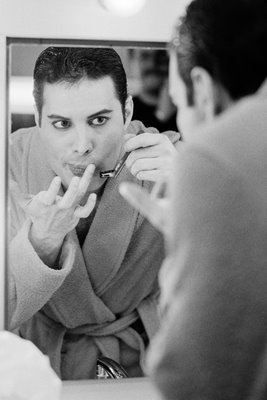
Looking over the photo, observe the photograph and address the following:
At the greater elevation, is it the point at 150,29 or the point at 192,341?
the point at 150,29

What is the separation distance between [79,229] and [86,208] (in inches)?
2.7

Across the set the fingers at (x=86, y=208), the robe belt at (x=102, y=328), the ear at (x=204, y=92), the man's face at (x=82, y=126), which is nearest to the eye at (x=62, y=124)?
the man's face at (x=82, y=126)

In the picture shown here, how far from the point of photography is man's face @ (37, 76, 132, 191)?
6.02ft

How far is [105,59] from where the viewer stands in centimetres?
187

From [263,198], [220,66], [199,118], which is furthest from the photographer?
[199,118]

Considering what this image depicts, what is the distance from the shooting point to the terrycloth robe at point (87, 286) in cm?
184

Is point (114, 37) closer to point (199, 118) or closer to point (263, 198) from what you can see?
point (199, 118)

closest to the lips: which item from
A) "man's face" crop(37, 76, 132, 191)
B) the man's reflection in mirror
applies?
"man's face" crop(37, 76, 132, 191)

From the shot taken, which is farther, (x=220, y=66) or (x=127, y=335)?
(x=127, y=335)

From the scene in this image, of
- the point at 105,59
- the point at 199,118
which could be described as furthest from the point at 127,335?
the point at 199,118

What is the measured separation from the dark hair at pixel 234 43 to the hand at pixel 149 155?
41.3 inches

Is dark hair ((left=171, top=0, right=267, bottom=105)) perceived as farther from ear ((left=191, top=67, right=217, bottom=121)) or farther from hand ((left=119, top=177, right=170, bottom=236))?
hand ((left=119, top=177, right=170, bottom=236))

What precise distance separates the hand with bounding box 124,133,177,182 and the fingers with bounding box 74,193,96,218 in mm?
151

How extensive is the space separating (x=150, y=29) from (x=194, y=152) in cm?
136
